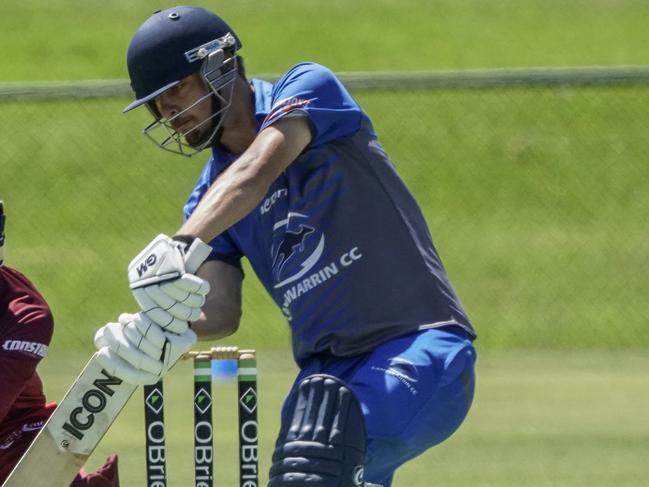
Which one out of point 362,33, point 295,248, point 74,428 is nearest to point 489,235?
point 295,248

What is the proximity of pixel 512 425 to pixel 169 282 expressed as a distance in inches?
176

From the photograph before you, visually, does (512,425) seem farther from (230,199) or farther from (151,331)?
(151,331)

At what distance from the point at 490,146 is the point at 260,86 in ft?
21.6

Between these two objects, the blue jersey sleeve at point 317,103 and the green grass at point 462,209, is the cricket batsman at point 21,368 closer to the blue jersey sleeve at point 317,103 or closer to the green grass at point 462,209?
the blue jersey sleeve at point 317,103

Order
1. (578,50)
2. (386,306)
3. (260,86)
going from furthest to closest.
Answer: (578,50)
(260,86)
(386,306)

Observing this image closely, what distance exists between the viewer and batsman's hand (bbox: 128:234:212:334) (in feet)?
11.3

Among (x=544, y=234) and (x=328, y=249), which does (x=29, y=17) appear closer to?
(x=544, y=234)

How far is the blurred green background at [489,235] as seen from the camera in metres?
7.87

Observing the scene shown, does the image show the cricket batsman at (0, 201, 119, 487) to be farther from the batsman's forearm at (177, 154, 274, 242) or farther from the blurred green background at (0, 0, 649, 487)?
the blurred green background at (0, 0, 649, 487)

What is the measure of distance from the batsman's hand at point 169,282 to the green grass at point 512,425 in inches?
132

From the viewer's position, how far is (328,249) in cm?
402

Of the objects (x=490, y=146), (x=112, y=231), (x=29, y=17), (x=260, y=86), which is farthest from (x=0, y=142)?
(x=29, y=17)

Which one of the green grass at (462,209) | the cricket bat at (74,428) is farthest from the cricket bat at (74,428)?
the green grass at (462,209)

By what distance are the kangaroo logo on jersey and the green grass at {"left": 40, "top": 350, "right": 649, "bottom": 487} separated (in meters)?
2.79
